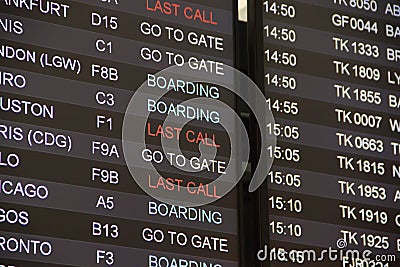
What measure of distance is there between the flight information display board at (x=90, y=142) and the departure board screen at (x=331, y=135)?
0.46 ft

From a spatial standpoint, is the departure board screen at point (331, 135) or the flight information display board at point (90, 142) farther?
the departure board screen at point (331, 135)

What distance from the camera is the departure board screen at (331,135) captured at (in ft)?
8.27

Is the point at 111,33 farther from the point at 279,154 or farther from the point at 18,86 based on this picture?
the point at 279,154

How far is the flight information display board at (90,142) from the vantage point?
2248mm

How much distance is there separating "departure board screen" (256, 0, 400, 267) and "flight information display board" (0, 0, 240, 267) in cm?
14

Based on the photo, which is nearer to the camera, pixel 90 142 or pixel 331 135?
pixel 90 142

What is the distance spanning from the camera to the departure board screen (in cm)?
252

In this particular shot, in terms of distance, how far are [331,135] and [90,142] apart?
60 cm

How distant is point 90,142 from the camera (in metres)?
2.33

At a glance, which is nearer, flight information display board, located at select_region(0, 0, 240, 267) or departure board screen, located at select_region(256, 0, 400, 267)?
flight information display board, located at select_region(0, 0, 240, 267)

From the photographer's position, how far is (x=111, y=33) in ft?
7.96

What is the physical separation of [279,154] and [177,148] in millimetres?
255

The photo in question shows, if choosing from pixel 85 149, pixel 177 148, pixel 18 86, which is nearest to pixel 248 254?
pixel 177 148

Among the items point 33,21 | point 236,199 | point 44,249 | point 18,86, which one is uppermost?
point 33,21
